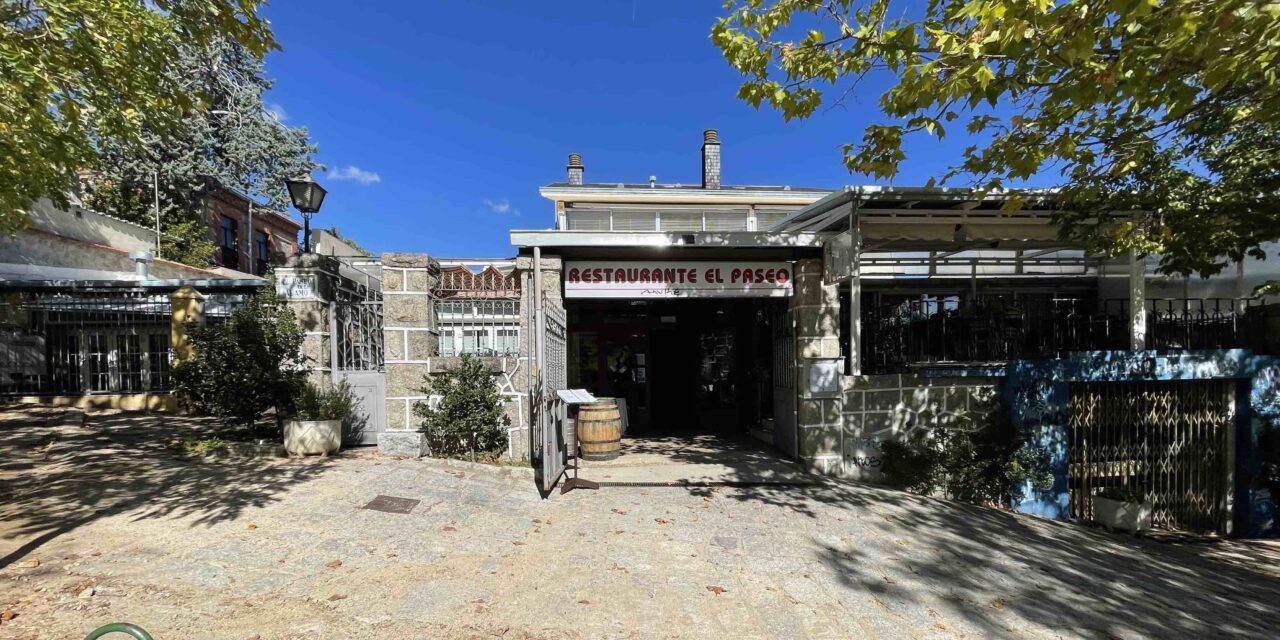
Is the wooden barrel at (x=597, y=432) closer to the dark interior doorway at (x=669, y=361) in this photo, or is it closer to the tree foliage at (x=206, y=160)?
the dark interior doorway at (x=669, y=361)

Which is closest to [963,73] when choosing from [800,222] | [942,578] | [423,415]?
[942,578]

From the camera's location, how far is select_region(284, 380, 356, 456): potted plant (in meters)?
6.59

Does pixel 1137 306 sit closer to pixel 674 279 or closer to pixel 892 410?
pixel 892 410

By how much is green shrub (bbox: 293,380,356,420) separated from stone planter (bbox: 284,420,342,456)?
0.38 feet

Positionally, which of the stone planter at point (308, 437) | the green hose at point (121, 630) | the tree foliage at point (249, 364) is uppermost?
the tree foliage at point (249, 364)

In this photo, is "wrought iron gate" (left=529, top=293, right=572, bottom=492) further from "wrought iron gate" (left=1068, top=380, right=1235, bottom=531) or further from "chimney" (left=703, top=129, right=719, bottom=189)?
"chimney" (left=703, top=129, right=719, bottom=189)

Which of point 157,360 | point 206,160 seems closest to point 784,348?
point 157,360

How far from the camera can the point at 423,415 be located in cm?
675

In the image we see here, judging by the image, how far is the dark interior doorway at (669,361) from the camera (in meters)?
10.3

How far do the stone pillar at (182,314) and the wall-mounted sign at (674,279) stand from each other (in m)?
8.23

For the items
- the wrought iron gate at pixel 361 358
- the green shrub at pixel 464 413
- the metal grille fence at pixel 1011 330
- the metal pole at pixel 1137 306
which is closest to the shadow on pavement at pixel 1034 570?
the metal grille fence at pixel 1011 330

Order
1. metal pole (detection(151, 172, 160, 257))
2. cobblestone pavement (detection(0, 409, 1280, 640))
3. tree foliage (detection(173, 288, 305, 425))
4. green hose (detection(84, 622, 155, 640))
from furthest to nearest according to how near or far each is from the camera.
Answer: metal pole (detection(151, 172, 160, 257)), tree foliage (detection(173, 288, 305, 425)), cobblestone pavement (detection(0, 409, 1280, 640)), green hose (detection(84, 622, 155, 640))

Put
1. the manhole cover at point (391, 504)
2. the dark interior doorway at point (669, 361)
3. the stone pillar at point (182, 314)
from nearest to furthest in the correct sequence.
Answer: the manhole cover at point (391, 504) < the dark interior doorway at point (669, 361) < the stone pillar at point (182, 314)

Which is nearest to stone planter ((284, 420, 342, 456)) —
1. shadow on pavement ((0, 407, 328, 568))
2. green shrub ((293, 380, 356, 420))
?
green shrub ((293, 380, 356, 420))
